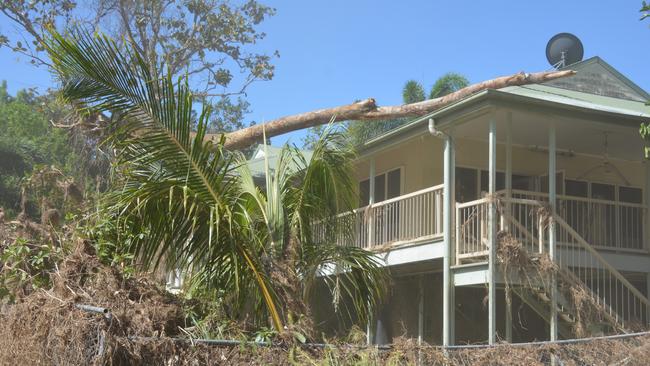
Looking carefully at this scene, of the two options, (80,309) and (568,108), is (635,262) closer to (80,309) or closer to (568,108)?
(568,108)

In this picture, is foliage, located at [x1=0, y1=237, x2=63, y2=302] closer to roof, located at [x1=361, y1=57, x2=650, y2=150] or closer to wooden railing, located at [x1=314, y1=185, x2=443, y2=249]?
wooden railing, located at [x1=314, y1=185, x2=443, y2=249]

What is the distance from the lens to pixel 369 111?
17281 mm

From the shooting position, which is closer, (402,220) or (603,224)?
(603,224)

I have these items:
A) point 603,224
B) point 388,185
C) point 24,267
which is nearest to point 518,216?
point 603,224

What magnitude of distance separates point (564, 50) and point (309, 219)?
1274 cm

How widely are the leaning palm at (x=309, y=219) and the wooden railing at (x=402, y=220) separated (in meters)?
4.79

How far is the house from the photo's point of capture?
1312 cm

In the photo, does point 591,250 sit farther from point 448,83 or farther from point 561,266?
point 448,83

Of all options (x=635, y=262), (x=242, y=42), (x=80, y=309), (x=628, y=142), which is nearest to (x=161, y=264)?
(x=80, y=309)

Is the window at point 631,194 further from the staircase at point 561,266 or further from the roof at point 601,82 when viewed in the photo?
the staircase at point 561,266

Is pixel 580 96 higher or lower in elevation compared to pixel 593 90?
lower

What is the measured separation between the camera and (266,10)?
32906 millimetres

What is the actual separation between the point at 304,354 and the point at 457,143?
35.8 feet

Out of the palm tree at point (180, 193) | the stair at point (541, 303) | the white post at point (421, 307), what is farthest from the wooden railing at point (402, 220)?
the palm tree at point (180, 193)
